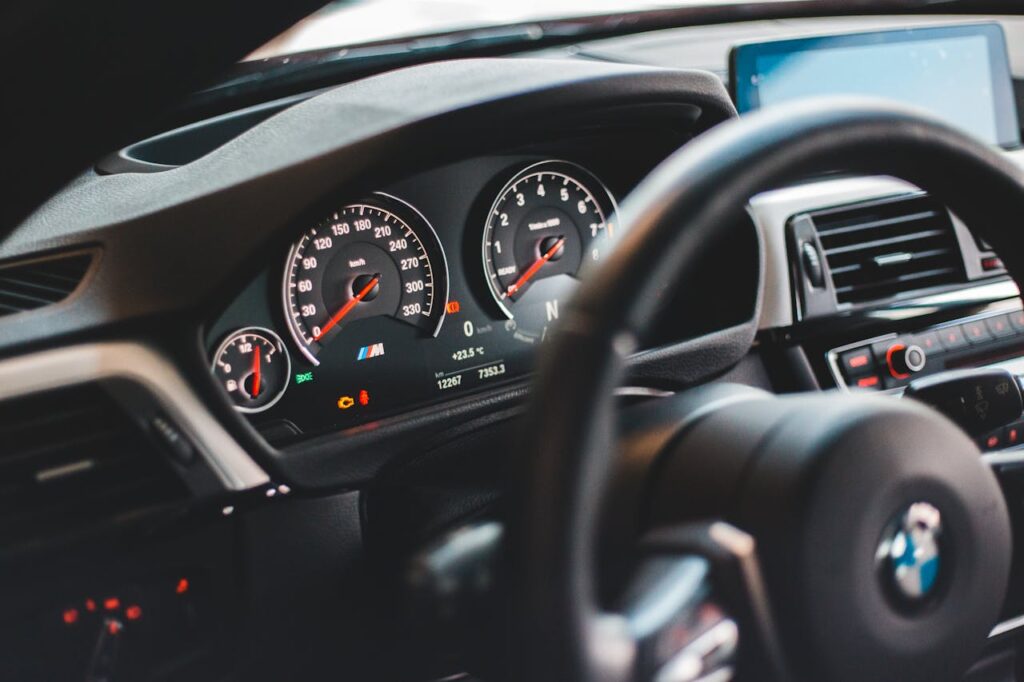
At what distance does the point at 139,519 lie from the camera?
157 cm

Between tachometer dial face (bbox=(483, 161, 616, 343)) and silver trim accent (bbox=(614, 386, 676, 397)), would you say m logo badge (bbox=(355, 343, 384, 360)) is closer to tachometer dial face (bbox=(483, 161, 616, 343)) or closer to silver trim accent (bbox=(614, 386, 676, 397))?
tachometer dial face (bbox=(483, 161, 616, 343))

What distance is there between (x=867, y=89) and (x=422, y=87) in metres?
1.16

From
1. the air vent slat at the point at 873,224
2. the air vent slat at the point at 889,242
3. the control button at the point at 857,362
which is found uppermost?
the air vent slat at the point at 873,224

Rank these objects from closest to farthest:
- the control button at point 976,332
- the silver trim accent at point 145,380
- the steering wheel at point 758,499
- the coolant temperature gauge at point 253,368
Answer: the steering wheel at point 758,499, the silver trim accent at point 145,380, the coolant temperature gauge at point 253,368, the control button at point 976,332

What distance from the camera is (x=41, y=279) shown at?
5.09ft

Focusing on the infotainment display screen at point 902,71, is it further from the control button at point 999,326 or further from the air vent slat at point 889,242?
the control button at point 999,326

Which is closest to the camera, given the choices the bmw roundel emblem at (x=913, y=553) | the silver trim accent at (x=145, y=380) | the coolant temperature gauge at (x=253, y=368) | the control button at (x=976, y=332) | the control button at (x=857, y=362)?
the bmw roundel emblem at (x=913, y=553)

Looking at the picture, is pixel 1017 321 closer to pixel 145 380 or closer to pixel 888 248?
pixel 888 248

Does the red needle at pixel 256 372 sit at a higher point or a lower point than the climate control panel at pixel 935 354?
higher

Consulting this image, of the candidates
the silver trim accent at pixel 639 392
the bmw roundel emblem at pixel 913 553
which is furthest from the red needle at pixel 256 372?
the bmw roundel emblem at pixel 913 553

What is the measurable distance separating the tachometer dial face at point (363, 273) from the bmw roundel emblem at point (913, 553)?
981 mm

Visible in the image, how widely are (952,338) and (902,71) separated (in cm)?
62

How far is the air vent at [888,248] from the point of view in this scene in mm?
2209

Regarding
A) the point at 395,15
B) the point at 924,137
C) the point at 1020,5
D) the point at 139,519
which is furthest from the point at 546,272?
the point at 1020,5
